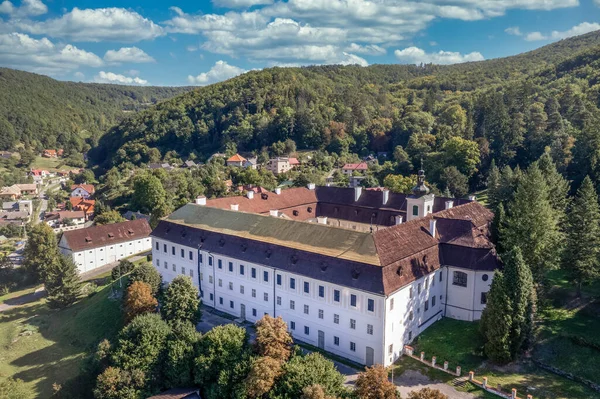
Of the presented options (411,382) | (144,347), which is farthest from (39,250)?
(411,382)

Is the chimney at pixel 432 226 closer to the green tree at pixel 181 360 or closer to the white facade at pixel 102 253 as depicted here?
the green tree at pixel 181 360

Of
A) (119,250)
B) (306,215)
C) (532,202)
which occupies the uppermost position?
(532,202)

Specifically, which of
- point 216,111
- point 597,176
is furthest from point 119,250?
point 216,111

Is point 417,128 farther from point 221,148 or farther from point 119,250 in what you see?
point 119,250

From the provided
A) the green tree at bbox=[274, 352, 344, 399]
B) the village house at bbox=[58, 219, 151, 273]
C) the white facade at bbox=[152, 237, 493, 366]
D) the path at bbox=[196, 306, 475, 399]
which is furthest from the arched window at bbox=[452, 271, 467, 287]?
the village house at bbox=[58, 219, 151, 273]

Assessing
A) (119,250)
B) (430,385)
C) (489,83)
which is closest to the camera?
(430,385)

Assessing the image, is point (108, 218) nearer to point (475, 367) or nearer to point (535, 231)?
point (475, 367)

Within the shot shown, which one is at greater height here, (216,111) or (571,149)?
(216,111)
